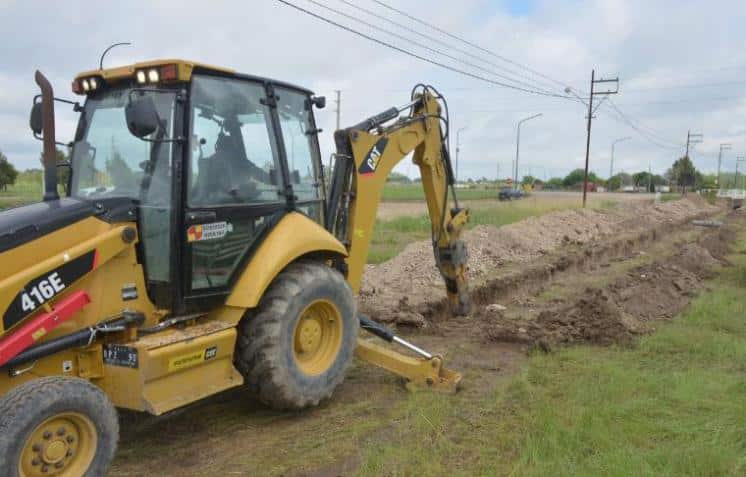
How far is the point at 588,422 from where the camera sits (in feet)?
15.1

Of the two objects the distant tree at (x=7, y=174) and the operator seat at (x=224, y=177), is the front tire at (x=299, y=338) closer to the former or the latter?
the operator seat at (x=224, y=177)

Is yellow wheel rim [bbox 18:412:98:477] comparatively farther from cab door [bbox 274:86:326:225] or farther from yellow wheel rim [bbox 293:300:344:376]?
cab door [bbox 274:86:326:225]

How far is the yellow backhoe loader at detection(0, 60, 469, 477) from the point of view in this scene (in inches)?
142

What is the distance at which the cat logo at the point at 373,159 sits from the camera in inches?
245

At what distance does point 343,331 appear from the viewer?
17.6 feet

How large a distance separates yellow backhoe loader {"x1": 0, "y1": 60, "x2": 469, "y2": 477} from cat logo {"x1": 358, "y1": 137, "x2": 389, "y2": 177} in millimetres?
621

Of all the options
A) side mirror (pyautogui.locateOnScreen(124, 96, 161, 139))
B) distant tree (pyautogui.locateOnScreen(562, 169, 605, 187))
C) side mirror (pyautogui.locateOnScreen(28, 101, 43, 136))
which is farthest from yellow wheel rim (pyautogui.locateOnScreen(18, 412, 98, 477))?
distant tree (pyautogui.locateOnScreen(562, 169, 605, 187))

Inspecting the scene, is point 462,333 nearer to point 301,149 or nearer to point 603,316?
point 603,316

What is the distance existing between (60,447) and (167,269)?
1312mm

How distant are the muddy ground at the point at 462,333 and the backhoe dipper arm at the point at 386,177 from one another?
923 millimetres

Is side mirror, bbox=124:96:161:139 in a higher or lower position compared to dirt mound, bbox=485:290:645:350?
higher

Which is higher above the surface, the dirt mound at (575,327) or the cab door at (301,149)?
the cab door at (301,149)

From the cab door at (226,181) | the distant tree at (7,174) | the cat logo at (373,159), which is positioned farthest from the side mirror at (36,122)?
the distant tree at (7,174)

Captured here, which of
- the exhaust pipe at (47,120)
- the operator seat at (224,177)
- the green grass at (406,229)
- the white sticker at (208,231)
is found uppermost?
the exhaust pipe at (47,120)
